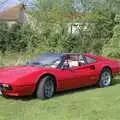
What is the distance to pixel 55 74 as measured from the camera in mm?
11602

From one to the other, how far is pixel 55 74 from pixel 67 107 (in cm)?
185

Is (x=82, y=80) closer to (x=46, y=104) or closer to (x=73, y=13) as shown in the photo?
(x=46, y=104)

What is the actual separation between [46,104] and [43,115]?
1339 millimetres

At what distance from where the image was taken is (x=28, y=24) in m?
24.8

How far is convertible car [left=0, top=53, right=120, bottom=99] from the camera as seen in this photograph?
10.8 metres

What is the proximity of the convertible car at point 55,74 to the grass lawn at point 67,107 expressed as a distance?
0.28 metres

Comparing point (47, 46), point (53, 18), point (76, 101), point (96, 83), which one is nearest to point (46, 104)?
point (76, 101)

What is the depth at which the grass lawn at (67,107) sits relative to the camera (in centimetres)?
888

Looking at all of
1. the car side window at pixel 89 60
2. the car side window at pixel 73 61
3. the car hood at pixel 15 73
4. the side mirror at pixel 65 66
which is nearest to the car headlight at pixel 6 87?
the car hood at pixel 15 73

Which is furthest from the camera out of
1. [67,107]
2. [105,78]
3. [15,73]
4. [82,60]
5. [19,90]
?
[105,78]

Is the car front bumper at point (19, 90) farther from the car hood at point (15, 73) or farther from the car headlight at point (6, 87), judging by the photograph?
the car hood at point (15, 73)

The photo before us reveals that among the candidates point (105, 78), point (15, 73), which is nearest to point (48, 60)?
point (15, 73)

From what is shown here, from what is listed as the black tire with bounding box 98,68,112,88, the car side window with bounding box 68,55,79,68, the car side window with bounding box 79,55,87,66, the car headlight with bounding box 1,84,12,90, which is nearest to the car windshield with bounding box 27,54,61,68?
the car side window with bounding box 68,55,79,68

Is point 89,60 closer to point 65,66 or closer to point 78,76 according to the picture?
point 78,76
